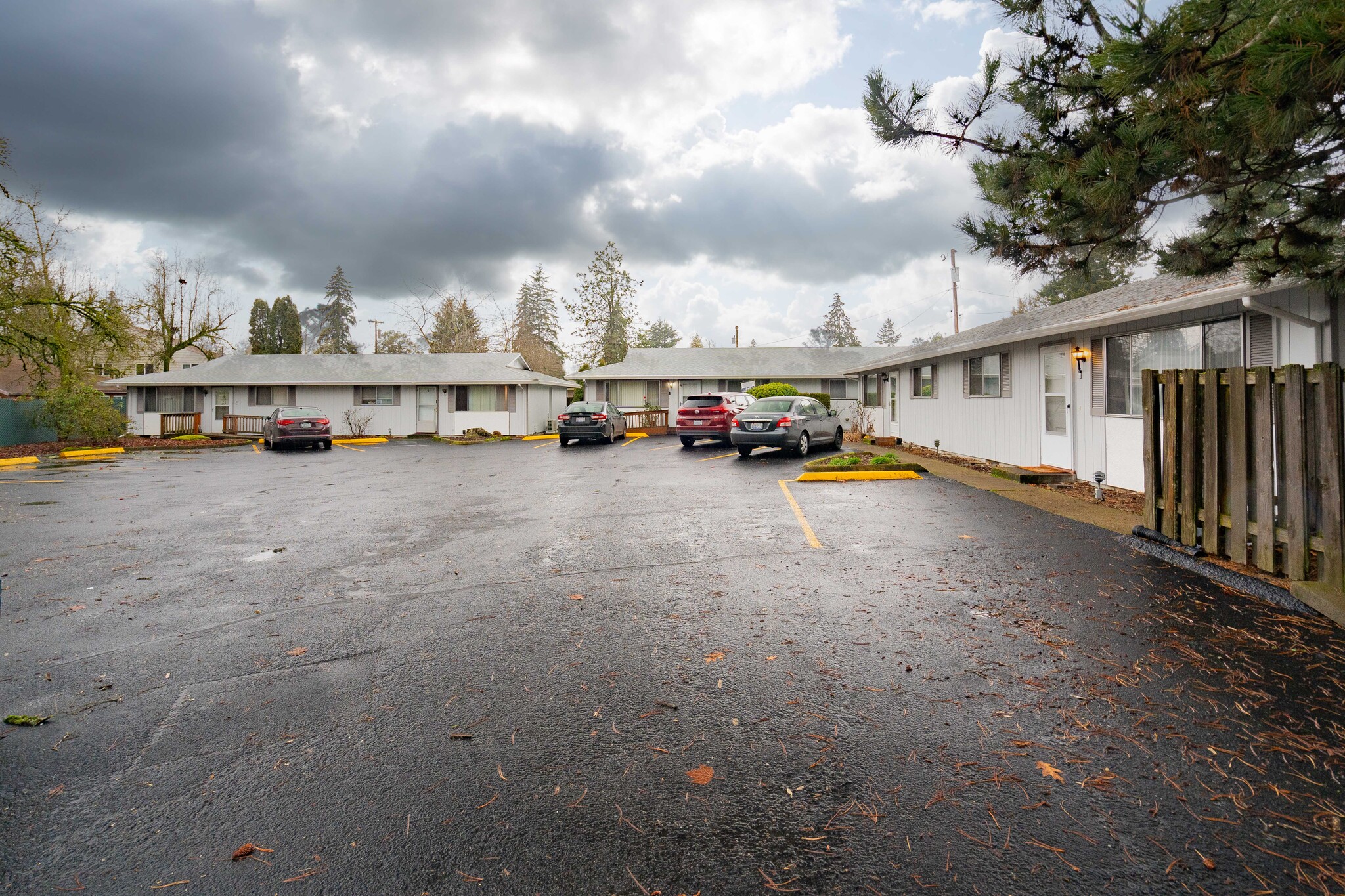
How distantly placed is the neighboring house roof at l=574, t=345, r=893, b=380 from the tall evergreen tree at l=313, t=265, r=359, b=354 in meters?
45.8

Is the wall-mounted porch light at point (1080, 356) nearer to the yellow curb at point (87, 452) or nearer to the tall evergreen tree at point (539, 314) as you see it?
the yellow curb at point (87, 452)

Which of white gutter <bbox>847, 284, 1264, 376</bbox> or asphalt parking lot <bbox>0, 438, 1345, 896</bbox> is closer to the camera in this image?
asphalt parking lot <bbox>0, 438, 1345, 896</bbox>

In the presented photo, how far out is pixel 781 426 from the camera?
55.7 feet

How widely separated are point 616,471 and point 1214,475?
10.9 m

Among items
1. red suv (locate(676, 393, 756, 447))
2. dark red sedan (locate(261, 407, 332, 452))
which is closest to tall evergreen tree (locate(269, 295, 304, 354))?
dark red sedan (locate(261, 407, 332, 452))

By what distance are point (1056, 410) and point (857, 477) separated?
4017mm

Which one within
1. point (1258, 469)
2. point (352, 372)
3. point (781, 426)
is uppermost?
point (352, 372)

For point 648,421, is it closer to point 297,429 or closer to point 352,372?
point 352,372

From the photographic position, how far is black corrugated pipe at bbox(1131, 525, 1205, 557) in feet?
19.7

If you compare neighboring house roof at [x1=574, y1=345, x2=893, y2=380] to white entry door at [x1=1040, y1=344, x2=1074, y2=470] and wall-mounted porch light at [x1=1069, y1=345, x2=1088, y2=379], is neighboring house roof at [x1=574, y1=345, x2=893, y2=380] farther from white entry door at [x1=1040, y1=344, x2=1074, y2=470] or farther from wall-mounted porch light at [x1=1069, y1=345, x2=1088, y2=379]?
wall-mounted porch light at [x1=1069, y1=345, x2=1088, y2=379]

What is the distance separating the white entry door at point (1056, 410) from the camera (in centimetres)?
1205

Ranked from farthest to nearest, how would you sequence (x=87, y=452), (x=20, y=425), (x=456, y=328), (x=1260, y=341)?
(x=456, y=328), (x=20, y=425), (x=87, y=452), (x=1260, y=341)

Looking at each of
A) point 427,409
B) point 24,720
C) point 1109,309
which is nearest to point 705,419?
point 1109,309

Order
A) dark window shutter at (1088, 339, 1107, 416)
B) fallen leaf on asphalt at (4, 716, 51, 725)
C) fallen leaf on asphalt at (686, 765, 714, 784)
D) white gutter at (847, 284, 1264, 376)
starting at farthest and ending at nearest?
1. dark window shutter at (1088, 339, 1107, 416)
2. white gutter at (847, 284, 1264, 376)
3. fallen leaf on asphalt at (4, 716, 51, 725)
4. fallen leaf on asphalt at (686, 765, 714, 784)
